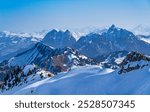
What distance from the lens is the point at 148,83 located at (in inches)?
1484

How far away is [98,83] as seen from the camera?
4753cm

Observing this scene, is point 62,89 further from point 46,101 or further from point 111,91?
point 46,101

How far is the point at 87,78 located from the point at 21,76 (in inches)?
1662

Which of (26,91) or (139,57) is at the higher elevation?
(139,57)

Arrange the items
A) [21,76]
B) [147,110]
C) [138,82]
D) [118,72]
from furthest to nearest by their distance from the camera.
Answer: [21,76]
[118,72]
[138,82]
[147,110]

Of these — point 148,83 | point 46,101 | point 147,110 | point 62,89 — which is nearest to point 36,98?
point 46,101

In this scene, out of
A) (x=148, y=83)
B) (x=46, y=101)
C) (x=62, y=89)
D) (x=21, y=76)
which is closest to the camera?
(x=46, y=101)

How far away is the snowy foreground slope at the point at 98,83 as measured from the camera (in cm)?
4188

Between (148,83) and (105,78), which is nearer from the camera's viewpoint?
(148,83)

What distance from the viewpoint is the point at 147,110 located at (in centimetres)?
1816

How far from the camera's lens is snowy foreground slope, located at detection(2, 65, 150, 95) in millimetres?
41875

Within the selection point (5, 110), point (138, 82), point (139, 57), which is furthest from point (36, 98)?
point (139, 57)

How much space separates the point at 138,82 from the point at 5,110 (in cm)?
2503

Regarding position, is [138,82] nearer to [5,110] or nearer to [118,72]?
[118,72]
